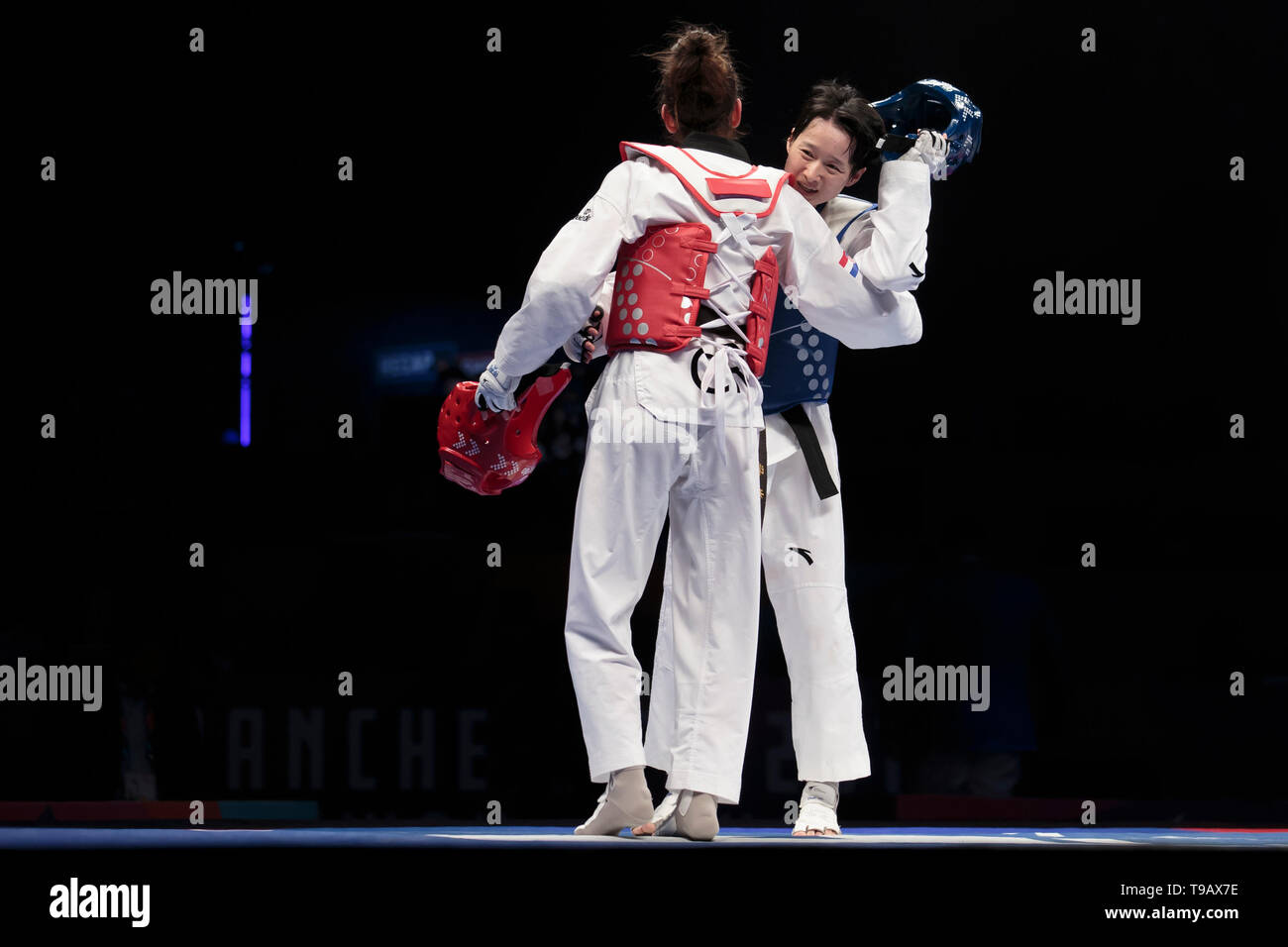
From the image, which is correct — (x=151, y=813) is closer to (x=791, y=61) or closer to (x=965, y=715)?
(x=965, y=715)

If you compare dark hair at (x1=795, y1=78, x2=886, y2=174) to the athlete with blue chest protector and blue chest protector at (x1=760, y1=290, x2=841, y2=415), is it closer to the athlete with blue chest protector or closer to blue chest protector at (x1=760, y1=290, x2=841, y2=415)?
the athlete with blue chest protector

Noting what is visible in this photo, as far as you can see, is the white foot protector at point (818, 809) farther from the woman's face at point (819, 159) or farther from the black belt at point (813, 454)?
the woman's face at point (819, 159)

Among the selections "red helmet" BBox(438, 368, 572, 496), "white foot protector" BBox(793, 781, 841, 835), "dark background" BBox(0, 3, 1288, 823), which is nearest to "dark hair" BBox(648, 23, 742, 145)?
"red helmet" BBox(438, 368, 572, 496)

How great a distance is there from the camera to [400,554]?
5441mm

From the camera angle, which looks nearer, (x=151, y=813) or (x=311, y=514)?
(x=151, y=813)

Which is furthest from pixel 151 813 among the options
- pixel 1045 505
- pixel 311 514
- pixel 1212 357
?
Answer: pixel 1212 357

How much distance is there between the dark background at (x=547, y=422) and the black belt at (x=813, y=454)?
192cm

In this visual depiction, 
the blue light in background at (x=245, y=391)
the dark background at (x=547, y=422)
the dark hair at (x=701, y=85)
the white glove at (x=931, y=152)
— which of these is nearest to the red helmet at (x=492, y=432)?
the dark hair at (x=701, y=85)

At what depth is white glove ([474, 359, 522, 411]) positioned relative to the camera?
320cm

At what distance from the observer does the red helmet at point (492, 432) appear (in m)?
3.34

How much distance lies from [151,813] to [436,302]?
6.93 feet

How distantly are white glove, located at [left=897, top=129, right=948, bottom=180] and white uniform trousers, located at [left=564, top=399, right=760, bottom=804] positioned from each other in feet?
2.79

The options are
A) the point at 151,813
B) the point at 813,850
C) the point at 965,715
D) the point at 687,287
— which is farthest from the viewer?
the point at 965,715

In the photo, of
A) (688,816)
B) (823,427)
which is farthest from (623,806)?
(823,427)
